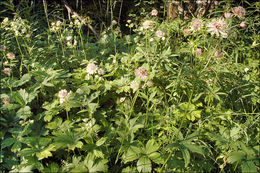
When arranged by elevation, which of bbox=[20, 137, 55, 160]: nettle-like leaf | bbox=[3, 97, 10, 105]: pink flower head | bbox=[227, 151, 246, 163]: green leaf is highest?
bbox=[3, 97, 10, 105]: pink flower head

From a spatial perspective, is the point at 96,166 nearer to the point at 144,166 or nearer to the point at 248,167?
the point at 144,166

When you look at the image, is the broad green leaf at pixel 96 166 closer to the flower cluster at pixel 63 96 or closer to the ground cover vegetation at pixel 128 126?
the ground cover vegetation at pixel 128 126

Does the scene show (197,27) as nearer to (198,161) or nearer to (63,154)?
(198,161)

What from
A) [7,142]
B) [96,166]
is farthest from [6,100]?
[96,166]

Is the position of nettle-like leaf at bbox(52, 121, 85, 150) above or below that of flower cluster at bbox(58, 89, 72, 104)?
below

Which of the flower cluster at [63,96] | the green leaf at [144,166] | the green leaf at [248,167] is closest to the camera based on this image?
the green leaf at [248,167]

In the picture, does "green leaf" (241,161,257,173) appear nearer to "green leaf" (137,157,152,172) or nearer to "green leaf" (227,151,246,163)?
"green leaf" (227,151,246,163)

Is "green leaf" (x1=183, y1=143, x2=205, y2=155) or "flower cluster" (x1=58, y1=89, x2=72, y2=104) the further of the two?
"flower cluster" (x1=58, y1=89, x2=72, y2=104)

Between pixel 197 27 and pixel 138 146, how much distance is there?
1.08 m

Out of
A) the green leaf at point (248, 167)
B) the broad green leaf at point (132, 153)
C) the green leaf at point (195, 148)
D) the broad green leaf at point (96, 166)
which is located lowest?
the broad green leaf at point (96, 166)

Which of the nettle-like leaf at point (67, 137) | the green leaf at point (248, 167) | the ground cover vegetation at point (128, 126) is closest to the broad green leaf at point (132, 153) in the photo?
the ground cover vegetation at point (128, 126)

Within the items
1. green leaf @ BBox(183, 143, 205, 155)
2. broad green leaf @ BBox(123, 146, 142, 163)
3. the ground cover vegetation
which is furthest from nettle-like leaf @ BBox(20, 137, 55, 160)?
green leaf @ BBox(183, 143, 205, 155)

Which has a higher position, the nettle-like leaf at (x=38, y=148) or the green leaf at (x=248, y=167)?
the green leaf at (x=248, y=167)

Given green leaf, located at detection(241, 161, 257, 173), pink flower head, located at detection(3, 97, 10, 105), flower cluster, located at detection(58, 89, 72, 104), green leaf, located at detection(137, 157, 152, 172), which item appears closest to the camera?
green leaf, located at detection(241, 161, 257, 173)
